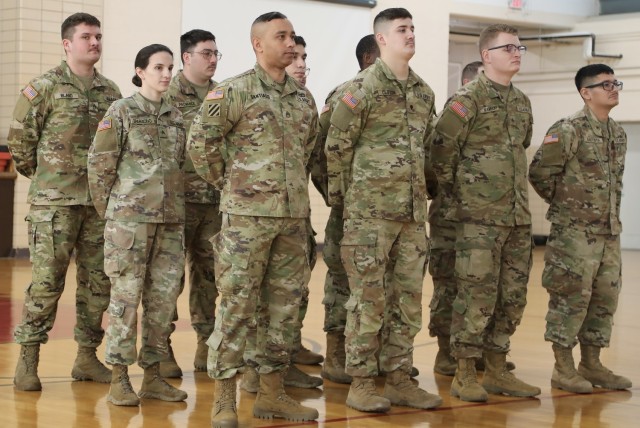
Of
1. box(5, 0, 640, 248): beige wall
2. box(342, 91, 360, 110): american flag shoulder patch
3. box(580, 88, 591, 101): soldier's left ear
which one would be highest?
box(5, 0, 640, 248): beige wall

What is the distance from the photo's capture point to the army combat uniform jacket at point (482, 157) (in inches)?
226

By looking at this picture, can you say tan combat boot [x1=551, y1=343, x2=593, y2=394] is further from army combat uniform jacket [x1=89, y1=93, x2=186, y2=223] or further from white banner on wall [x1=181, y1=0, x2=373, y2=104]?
white banner on wall [x1=181, y1=0, x2=373, y2=104]

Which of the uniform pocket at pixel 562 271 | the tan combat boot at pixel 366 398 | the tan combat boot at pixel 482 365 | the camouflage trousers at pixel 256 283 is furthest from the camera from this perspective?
the tan combat boot at pixel 482 365

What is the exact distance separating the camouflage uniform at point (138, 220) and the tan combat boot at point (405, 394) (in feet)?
3.65

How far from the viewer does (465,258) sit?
5.75 metres

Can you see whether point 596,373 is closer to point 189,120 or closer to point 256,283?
point 256,283

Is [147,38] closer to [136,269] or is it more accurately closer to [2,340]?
[2,340]

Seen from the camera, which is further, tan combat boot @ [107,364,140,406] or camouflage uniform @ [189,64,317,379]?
tan combat boot @ [107,364,140,406]

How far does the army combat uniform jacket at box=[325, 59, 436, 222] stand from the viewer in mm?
5293

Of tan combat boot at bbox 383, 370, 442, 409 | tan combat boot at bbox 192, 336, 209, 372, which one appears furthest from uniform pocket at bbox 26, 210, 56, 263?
tan combat boot at bbox 383, 370, 442, 409

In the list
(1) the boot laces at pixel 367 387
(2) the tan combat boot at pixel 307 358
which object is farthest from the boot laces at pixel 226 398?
(2) the tan combat boot at pixel 307 358

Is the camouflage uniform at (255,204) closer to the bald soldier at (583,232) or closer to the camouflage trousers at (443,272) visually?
the camouflage trousers at (443,272)

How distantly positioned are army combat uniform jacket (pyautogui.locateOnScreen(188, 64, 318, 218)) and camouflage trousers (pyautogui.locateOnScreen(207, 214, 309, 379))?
0.25 ft

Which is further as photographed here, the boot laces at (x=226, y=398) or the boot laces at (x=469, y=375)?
the boot laces at (x=469, y=375)
